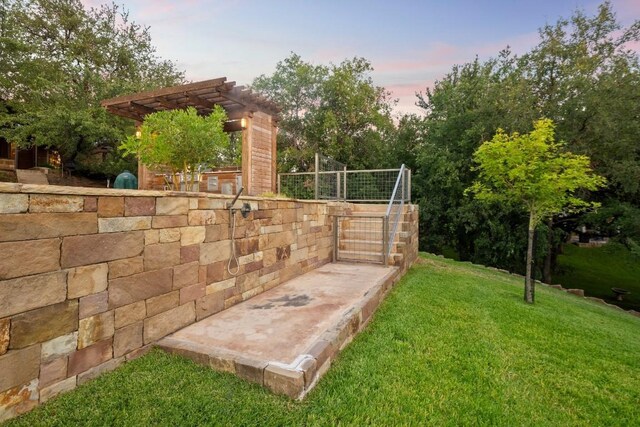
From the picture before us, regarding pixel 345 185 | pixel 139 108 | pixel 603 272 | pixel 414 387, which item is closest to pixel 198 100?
pixel 139 108

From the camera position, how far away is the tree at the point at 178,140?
14.0 ft

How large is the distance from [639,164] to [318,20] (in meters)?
12.7

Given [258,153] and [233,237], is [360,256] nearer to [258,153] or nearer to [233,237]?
[233,237]

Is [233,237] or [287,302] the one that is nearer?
[233,237]

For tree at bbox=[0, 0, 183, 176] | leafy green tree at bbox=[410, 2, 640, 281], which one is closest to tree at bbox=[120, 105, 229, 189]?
tree at bbox=[0, 0, 183, 176]

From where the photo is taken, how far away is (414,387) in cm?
244

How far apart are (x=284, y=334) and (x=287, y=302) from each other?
974 millimetres

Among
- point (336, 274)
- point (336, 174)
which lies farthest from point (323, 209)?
point (336, 174)

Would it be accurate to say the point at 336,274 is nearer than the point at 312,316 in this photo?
No

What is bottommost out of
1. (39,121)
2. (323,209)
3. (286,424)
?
(286,424)

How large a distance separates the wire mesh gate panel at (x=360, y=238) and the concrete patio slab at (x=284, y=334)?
79.7 inches

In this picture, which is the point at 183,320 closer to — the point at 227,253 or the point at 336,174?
the point at 227,253

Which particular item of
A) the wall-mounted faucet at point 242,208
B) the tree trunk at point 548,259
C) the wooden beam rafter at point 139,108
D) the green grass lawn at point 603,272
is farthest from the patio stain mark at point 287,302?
the tree trunk at point 548,259

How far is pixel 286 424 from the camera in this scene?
189 centimetres
